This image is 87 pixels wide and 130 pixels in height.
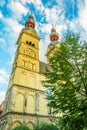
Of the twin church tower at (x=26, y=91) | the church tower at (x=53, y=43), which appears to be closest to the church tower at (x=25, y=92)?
the twin church tower at (x=26, y=91)

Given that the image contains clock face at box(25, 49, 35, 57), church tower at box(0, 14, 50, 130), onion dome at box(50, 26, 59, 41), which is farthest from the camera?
onion dome at box(50, 26, 59, 41)

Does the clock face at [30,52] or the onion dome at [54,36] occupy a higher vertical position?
the onion dome at [54,36]

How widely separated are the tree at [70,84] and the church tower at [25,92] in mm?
10139

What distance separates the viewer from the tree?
39.0 feet

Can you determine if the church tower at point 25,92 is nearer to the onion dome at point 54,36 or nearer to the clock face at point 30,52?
the clock face at point 30,52

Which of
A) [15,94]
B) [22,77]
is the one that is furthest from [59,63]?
[22,77]

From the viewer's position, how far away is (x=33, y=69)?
3466 centimetres

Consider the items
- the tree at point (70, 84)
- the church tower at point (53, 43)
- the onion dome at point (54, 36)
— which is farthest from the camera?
the onion dome at point (54, 36)

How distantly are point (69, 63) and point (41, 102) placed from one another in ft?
62.2

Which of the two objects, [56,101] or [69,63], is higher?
[69,63]

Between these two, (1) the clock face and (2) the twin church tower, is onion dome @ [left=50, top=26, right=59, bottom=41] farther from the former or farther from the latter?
(1) the clock face

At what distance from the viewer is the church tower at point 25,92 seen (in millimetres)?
26781

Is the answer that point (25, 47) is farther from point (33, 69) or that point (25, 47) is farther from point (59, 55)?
point (59, 55)

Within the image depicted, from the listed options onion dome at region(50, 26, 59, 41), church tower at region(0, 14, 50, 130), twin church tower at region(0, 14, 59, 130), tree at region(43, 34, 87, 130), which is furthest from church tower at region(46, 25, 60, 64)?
tree at region(43, 34, 87, 130)
